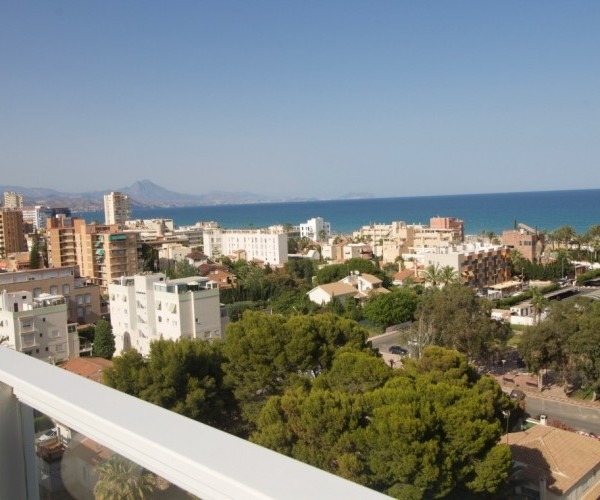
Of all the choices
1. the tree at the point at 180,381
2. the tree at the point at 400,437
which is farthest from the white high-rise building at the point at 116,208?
the tree at the point at 400,437

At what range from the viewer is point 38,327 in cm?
2047

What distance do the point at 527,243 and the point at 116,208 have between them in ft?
206

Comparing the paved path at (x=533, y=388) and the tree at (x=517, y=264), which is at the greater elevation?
the tree at (x=517, y=264)

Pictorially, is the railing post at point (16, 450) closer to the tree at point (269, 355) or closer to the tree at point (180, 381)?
the tree at point (180, 381)

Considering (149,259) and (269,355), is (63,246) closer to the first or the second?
(149,259)

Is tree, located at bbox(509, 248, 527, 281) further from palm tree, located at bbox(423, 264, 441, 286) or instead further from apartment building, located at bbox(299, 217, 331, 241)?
apartment building, located at bbox(299, 217, 331, 241)

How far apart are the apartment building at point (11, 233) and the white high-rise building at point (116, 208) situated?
1171 inches

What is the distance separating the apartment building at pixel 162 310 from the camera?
2031 centimetres

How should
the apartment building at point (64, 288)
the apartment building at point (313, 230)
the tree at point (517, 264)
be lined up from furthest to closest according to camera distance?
the apartment building at point (313, 230) → the tree at point (517, 264) → the apartment building at point (64, 288)

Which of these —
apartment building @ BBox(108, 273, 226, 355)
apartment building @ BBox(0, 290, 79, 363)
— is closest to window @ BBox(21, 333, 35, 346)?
apartment building @ BBox(0, 290, 79, 363)

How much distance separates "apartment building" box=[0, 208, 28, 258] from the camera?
53.2 metres

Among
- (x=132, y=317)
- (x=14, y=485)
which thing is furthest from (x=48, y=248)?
(x=14, y=485)

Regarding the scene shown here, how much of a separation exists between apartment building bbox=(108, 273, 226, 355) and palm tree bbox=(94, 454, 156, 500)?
61.6 feet

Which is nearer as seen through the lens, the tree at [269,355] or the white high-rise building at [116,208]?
the tree at [269,355]
